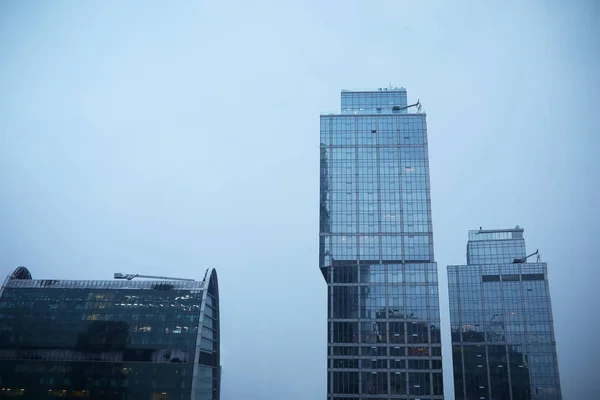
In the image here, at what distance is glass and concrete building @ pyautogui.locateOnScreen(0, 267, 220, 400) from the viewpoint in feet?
479

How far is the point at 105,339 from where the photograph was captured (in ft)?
494

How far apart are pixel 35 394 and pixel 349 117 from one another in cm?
11717

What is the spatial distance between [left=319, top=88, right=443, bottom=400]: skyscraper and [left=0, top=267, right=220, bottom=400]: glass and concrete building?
3779cm

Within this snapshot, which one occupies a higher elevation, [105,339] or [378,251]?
[378,251]

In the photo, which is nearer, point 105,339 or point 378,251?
point 105,339

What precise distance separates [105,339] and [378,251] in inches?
3119

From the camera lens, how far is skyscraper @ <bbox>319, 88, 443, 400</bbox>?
501ft

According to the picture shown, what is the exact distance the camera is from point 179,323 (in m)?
152

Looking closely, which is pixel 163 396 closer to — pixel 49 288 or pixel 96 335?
pixel 96 335

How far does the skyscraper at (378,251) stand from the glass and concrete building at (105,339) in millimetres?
37793

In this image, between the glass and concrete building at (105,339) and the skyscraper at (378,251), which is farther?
the skyscraper at (378,251)

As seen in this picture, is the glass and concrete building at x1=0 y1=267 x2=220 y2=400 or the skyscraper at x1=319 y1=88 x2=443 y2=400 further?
the skyscraper at x1=319 y1=88 x2=443 y2=400

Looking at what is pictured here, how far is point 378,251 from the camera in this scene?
6496 inches

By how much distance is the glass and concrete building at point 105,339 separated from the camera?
146125mm
